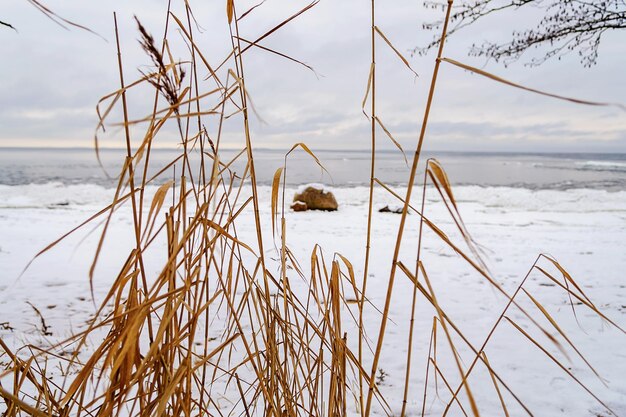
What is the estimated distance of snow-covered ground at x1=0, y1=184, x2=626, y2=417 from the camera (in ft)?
6.82

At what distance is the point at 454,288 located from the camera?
384 centimetres

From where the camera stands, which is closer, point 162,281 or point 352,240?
point 162,281

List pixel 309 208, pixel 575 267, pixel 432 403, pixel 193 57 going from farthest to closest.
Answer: pixel 309 208 → pixel 575 267 → pixel 432 403 → pixel 193 57

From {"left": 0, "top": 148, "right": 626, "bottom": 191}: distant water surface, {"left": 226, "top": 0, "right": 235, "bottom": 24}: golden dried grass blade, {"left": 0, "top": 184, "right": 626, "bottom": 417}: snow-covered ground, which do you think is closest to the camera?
{"left": 226, "top": 0, "right": 235, "bottom": 24}: golden dried grass blade

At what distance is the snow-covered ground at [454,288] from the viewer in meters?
2.08

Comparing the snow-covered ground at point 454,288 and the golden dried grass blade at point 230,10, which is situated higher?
the golden dried grass blade at point 230,10

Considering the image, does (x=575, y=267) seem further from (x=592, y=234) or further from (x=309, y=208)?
(x=309, y=208)

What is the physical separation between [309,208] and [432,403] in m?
8.56

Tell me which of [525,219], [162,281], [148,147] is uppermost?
[148,147]

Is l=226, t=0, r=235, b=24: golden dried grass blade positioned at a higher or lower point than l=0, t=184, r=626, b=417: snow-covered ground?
higher

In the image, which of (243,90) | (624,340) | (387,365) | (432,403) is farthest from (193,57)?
(624,340)

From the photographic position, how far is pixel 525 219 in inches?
352

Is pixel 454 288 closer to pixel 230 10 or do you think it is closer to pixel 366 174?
pixel 230 10

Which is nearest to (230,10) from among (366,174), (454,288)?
(454,288)
